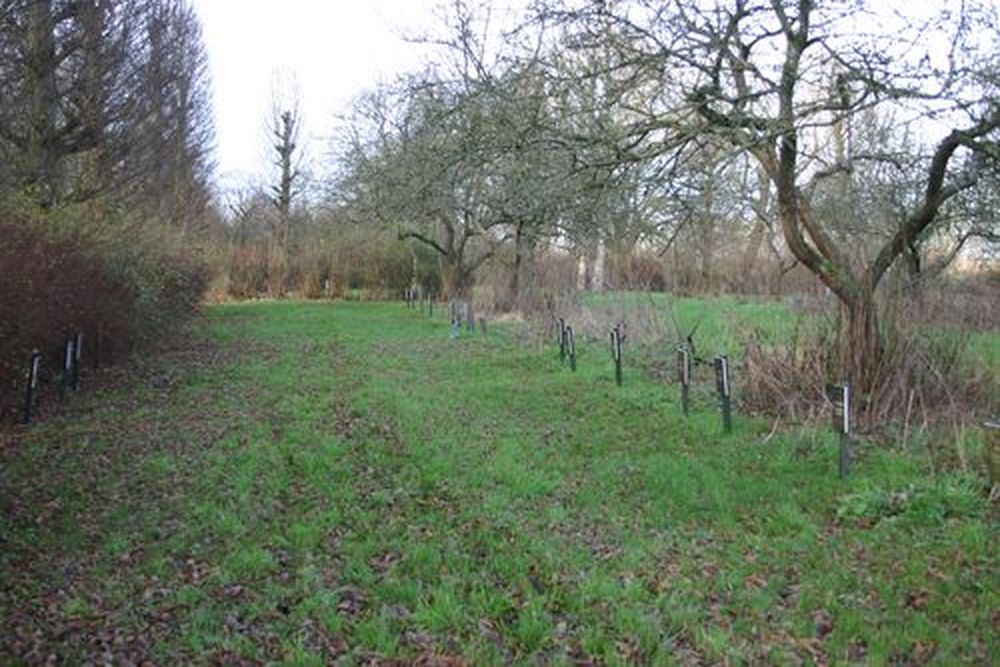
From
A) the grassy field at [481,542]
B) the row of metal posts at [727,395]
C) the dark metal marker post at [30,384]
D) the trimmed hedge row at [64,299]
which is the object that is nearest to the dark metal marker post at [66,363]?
the trimmed hedge row at [64,299]

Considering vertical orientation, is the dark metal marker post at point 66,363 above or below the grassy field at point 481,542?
above

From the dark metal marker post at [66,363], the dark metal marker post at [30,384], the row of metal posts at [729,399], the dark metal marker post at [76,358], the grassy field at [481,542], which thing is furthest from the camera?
the dark metal marker post at [76,358]

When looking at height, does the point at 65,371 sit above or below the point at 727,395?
below

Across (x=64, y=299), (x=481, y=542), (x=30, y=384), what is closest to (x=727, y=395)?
(x=481, y=542)

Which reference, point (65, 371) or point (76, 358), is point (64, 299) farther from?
point (76, 358)

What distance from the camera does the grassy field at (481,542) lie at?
15.7 ft

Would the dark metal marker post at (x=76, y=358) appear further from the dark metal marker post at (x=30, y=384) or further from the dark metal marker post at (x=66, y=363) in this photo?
the dark metal marker post at (x=30, y=384)

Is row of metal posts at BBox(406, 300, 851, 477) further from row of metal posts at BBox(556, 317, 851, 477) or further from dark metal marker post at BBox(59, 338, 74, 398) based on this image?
dark metal marker post at BBox(59, 338, 74, 398)

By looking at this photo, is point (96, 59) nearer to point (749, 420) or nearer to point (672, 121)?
point (672, 121)

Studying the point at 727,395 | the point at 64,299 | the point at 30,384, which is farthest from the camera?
the point at 64,299

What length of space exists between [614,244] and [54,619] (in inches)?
916

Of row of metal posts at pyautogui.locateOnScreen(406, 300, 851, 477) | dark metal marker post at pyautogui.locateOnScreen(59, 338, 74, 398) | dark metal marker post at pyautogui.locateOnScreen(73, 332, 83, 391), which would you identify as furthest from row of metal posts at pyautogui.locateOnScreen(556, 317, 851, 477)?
dark metal marker post at pyautogui.locateOnScreen(73, 332, 83, 391)

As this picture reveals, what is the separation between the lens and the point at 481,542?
6.36 meters

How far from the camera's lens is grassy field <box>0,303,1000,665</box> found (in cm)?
478
